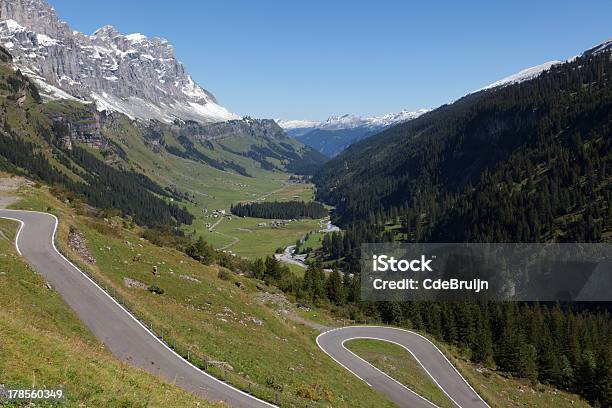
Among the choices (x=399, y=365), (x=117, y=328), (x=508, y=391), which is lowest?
(x=508, y=391)

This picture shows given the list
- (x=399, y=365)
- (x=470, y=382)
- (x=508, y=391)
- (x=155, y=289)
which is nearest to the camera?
(x=155, y=289)

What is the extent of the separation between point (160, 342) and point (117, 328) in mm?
3584

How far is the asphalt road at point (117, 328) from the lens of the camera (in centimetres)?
2861

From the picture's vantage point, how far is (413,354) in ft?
207

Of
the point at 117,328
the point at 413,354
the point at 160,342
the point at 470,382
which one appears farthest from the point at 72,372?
the point at 470,382

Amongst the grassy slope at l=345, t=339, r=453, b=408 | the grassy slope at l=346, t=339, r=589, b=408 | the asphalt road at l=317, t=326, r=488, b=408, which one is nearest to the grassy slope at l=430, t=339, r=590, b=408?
the grassy slope at l=346, t=339, r=589, b=408

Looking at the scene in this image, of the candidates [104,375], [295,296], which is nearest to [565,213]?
[295,296]

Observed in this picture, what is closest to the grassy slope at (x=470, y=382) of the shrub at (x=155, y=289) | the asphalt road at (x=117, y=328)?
the shrub at (x=155, y=289)

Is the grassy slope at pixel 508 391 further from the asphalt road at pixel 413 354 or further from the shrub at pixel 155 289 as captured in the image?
the shrub at pixel 155 289

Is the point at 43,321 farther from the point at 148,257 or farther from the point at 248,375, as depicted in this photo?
the point at 148,257

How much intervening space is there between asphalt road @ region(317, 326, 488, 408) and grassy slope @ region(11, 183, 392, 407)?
145 inches

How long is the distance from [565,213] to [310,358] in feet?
593

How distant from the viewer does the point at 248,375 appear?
3406cm

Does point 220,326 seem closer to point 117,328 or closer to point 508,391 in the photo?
point 117,328
